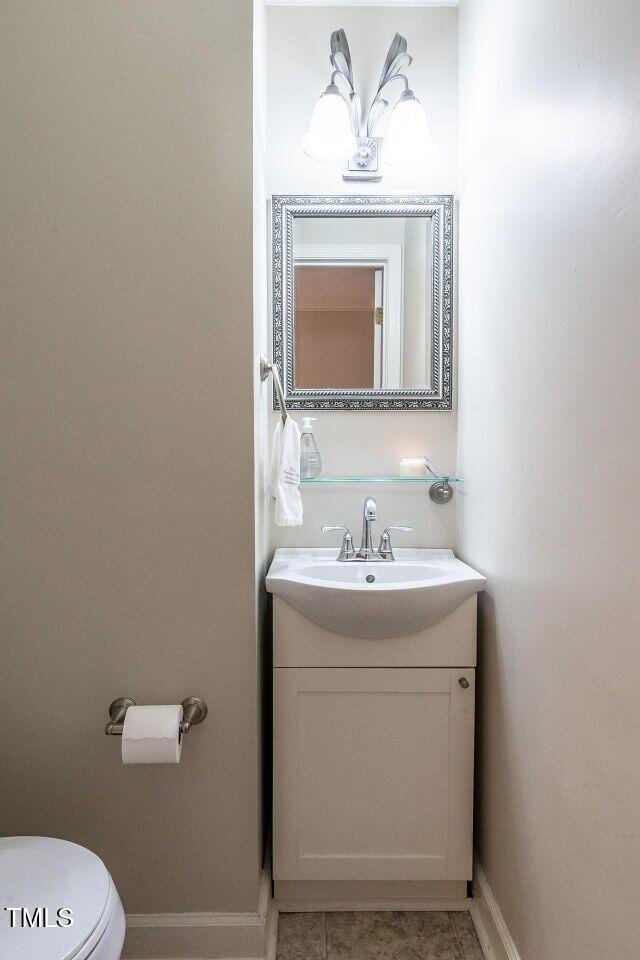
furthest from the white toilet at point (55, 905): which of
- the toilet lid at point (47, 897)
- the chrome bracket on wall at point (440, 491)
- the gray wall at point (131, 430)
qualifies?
the chrome bracket on wall at point (440, 491)

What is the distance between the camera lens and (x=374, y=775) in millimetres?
1472

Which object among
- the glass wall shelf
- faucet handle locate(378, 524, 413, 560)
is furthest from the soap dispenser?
faucet handle locate(378, 524, 413, 560)

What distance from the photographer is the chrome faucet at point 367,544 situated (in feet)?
5.74

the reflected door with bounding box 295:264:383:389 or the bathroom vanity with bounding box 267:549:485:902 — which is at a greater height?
the reflected door with bounding box 295:264:383:389

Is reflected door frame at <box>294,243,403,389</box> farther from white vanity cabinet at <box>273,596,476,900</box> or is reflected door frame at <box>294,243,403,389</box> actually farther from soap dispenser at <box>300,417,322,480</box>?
white vanity cabinet at <box>273,596,476,900</box>

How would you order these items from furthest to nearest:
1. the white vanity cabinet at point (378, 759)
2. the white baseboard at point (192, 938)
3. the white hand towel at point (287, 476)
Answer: the white hand towel at point (287, 476), the white vanity cabinet at point (378, 759), the white baseboard at point (192, 938)

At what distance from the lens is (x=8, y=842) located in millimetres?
1065

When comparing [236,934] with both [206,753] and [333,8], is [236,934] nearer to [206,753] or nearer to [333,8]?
[206,753]

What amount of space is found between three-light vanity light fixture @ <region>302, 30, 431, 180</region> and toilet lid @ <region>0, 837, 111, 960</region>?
1.82 m

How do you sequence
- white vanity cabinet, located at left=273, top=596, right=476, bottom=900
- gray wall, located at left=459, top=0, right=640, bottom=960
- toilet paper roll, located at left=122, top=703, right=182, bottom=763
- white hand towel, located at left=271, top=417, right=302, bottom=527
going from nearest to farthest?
gray wall, located at left=459, top=0, right=640, bottom=960
toilet paper roll, located at left=122, top=703, right=182, bottom=763
white vanity cabinet, located at left=273, top=596, right=476, bottom=900
white hand towel, located at left=271, top=417, right=302, bottom=527

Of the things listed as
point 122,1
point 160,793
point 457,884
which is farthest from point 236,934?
point 122,1

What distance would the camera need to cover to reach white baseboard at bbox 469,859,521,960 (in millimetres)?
1300

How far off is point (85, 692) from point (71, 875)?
428 millimetres

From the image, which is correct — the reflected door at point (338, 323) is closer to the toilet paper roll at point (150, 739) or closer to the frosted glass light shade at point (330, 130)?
the frosted glass light shade at point (330, 130)
